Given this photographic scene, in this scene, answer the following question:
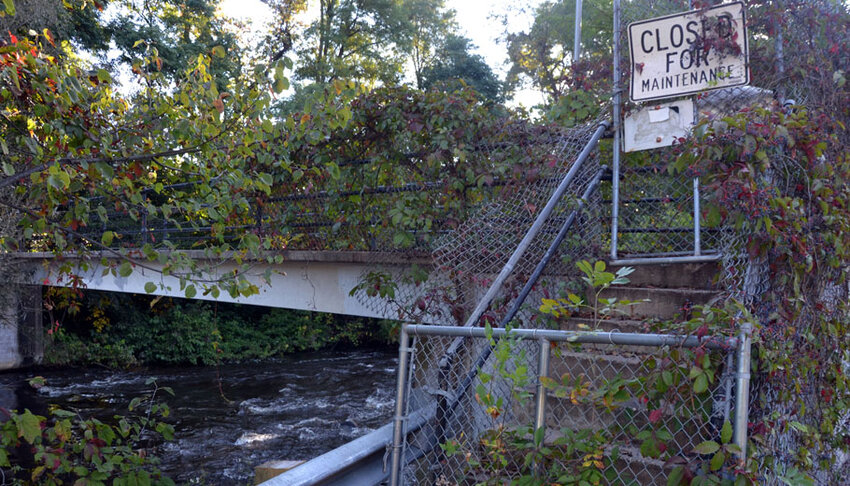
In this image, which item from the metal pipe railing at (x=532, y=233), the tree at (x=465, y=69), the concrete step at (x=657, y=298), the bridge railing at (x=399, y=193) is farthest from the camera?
the tree at (x=465, y=69)

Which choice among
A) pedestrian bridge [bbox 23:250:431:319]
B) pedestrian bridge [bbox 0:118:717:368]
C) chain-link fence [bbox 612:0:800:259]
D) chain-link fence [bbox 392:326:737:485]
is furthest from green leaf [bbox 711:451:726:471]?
pedestrian bridge [bbox 23:250:431:319]

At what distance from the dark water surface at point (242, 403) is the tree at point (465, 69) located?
35.3 ft

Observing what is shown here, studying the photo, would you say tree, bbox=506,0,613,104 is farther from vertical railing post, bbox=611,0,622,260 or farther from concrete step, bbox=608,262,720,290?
concrete step, bbox=608,262,720,290

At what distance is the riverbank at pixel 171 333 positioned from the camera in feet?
60.8

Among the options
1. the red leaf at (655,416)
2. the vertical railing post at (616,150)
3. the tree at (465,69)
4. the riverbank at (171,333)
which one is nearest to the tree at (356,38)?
the tree at (465,69)

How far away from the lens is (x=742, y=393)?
222cm

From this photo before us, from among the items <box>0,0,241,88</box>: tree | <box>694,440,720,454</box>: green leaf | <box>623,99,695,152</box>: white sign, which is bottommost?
<box>694,440,720,454</box>: green leaf

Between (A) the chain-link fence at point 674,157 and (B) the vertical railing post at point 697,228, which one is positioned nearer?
(A) the chain-link fence at point 674,157

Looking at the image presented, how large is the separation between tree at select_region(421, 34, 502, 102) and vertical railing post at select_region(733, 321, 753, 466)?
22.2m

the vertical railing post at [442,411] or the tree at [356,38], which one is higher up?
the tree at [356,38]

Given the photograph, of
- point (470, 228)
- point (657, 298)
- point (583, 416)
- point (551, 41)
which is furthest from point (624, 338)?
point (551, 41)

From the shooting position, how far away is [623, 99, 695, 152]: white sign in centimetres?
465

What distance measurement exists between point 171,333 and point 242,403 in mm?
7531

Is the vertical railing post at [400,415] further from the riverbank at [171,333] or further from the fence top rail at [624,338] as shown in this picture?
the riverbank at [171,333]
